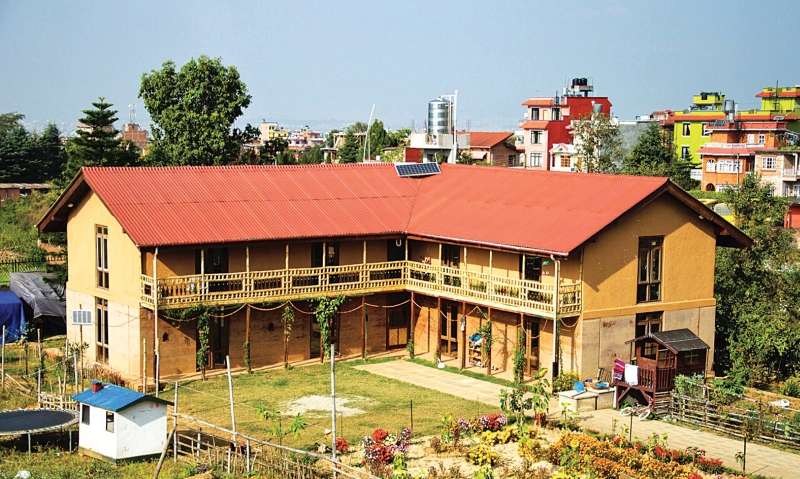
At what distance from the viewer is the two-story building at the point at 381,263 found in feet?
112

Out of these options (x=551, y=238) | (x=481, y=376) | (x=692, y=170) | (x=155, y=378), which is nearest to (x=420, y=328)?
(x=481, y=376)

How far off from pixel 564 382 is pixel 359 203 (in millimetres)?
10630

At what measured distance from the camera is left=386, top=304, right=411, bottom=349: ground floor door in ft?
130

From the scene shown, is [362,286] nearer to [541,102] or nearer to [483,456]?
[483,456]

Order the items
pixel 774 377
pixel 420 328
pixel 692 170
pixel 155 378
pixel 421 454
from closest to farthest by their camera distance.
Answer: pixel 421 454 < pixel 155 378 < pixel 774 377 < pixel 420 328 < pixel 692 170

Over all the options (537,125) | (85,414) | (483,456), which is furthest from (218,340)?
(537,125)

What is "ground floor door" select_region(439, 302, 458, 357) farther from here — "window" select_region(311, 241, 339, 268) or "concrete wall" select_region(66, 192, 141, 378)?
"concrete wall" select_region(66, 192, 141, 378)

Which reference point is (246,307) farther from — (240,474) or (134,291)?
(240,474)

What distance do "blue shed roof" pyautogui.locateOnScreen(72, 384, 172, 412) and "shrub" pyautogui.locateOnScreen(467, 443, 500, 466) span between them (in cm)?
717

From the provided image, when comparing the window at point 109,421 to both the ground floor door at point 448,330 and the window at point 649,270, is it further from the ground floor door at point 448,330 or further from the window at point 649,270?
the window at point 649,270

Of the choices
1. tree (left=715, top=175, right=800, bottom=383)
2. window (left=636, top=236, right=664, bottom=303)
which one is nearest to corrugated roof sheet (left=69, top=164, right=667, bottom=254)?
window (left=636, top=236, right=664, bottom=303)

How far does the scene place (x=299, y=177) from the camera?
4038cm

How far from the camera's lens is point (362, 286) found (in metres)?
38.1

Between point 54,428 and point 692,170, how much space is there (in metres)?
75.9
